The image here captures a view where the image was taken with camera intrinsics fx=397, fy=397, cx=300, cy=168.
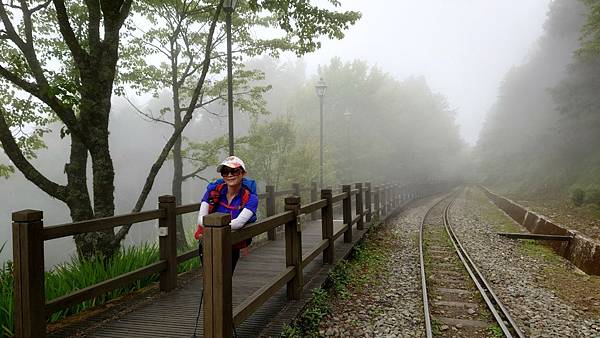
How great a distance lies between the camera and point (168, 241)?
5.50 m

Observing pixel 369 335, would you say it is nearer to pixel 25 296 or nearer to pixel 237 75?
pixel 25 296

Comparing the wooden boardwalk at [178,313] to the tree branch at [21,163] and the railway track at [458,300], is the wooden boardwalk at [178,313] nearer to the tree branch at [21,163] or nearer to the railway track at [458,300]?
the railway track at [458,300]

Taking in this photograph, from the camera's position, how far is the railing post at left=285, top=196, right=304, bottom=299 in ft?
16.4

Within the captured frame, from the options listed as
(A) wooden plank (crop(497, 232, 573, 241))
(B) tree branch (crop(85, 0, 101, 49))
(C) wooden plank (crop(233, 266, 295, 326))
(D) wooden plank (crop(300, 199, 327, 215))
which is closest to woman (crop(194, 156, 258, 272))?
(C) wooden plank (crop(233, 266, 295, 326))

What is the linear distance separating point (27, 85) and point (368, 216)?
32.0 ft

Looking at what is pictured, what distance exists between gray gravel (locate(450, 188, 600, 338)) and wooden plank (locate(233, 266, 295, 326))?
317 cm

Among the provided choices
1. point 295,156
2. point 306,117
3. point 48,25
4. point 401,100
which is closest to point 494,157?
point 401,100

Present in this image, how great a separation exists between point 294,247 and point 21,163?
4.62m

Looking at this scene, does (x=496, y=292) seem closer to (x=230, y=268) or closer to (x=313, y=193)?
(x=230, y=268)

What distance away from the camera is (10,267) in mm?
5355

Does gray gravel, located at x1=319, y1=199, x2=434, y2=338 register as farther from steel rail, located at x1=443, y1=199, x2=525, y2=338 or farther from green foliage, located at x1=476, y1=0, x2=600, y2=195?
green foliage, located at x1=476, y1=0, x2=600, y2=195

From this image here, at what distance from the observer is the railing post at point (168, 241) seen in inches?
214

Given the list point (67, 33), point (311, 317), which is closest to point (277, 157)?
point (67, 33)

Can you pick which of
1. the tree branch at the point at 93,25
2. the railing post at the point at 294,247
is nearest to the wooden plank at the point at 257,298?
the railing post at the point at 294,247
